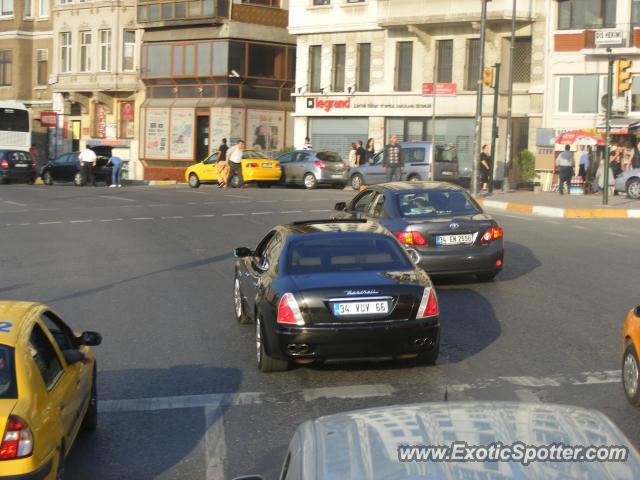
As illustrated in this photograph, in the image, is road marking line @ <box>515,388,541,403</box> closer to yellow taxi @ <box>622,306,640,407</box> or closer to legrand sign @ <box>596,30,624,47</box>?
yellow taxi @ <box>622,306,640,407</box>

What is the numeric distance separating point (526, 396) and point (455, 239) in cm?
624

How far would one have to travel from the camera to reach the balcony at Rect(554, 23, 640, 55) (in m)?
41.8

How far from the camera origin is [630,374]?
8383 millimetres

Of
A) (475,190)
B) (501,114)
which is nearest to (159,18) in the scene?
(501,114)

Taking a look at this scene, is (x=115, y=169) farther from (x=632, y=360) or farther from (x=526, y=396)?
(x=632, y=360)

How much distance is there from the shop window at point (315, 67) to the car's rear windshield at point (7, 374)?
46003 millimetres

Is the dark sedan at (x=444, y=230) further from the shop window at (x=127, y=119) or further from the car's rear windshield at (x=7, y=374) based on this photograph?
the shop window at (x=127, y=119)

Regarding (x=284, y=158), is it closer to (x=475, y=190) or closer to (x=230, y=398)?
(x=475, y=190)

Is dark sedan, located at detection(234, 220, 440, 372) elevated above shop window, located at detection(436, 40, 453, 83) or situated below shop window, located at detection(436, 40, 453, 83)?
below

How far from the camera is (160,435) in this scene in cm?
774

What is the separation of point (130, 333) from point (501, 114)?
35143 millimetres

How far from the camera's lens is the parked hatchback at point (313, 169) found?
4050 centimetres

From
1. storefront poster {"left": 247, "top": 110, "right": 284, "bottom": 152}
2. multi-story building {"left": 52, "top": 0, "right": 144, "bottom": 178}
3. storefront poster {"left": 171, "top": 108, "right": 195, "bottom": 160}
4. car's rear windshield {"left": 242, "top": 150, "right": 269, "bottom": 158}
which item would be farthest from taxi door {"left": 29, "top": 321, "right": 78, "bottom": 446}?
multi-story building {"left": 52, "top": 0, "right": 144, "bottom": 178}

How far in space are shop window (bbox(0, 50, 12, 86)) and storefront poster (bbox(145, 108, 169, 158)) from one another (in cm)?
1570
